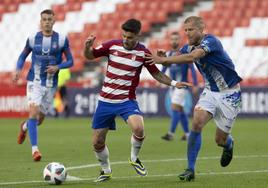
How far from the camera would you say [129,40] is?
9727mm

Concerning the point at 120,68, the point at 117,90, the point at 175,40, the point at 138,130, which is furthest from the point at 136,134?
the point at 175,40

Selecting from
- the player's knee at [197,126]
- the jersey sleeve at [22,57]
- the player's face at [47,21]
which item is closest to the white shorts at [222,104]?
the player's knee at [197,126]

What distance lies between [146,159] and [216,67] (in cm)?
332

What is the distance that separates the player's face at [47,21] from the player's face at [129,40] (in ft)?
11.9

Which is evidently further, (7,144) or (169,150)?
(7,144)

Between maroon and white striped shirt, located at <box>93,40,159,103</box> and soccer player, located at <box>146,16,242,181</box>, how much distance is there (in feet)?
0.82

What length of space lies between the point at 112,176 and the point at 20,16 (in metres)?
27.5

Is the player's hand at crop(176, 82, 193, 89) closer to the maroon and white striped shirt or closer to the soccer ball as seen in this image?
the maroon and white striped shirt

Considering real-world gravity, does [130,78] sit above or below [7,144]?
above

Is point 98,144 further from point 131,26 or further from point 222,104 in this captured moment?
point 222,104

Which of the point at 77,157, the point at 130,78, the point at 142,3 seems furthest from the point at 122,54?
the point at 142,3

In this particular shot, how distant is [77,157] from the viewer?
13336mm

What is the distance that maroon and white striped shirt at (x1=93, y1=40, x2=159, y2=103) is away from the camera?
9.89m

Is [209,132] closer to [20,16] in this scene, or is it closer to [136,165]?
[136,165]
